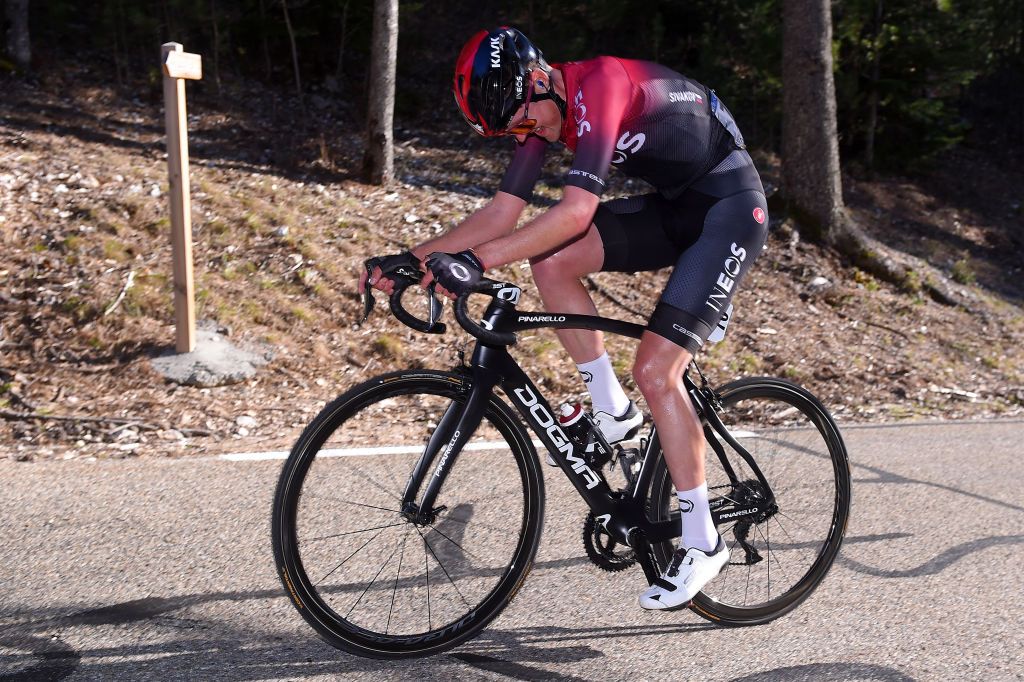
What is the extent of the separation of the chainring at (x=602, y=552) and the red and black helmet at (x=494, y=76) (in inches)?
56.9

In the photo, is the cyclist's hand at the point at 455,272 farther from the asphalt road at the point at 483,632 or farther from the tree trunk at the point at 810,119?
the tree trunk at the point at 810,119

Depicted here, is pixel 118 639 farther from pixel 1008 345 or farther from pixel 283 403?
pixel 1008 345

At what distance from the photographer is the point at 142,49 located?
12758 millimetres

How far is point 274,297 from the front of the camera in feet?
24.7

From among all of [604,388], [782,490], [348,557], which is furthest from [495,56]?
[782,490]

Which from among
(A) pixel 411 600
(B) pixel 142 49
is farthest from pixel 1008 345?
(B) pixel 142 49

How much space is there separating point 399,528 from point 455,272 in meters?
1.08

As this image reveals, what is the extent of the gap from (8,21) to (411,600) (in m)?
11.4

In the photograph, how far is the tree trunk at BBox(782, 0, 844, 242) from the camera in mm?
9953

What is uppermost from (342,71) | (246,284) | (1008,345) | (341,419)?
(342,71)

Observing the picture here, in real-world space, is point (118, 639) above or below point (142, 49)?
below

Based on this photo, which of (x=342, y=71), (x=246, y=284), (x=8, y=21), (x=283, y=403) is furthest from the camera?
(x=342, y=71)

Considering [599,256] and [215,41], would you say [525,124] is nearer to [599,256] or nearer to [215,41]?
[599,256]

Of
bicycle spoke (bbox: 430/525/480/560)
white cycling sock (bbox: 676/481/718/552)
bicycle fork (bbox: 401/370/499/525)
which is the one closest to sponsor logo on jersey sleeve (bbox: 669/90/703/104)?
bicycle fork (bbox: 401/370/499/525)
